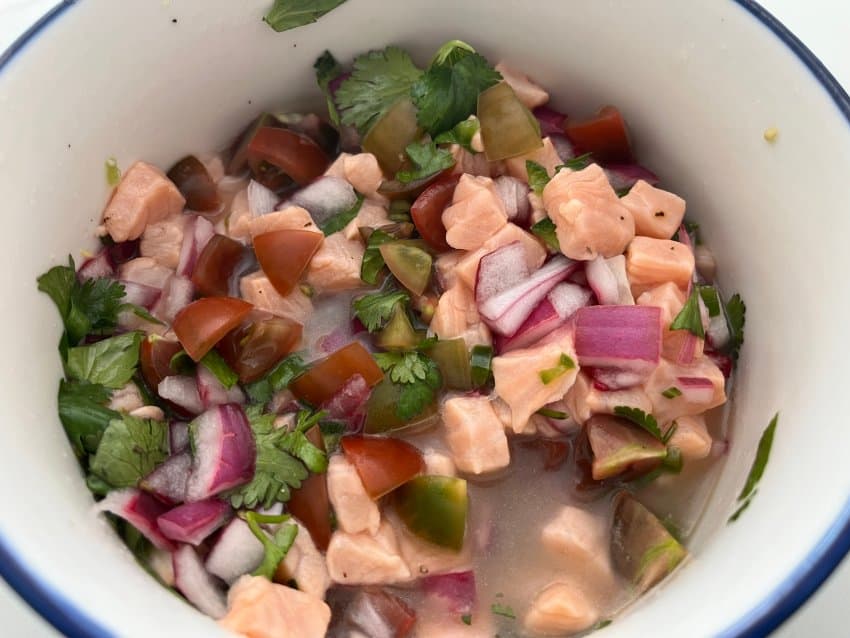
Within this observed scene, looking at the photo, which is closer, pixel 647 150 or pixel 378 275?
pixel 378 275

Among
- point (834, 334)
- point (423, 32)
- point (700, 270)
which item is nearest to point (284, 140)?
point (423, 32)

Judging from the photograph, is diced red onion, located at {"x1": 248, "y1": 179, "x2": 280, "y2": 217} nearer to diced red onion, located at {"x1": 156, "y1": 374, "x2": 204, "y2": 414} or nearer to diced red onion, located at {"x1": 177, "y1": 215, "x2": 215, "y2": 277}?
diced red onion, located at {"x1": 177, "y1": 215, "x2": 215, "y2": 277}

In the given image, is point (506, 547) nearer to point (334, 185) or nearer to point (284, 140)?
point (334, 185)

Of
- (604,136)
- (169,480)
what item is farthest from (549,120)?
(169,480)

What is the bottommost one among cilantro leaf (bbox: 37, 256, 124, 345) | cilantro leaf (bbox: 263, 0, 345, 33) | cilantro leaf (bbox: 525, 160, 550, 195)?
cilantro leaf (bbox: 37, 256, 124, 345)

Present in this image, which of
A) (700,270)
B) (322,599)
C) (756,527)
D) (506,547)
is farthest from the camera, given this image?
(700,270)

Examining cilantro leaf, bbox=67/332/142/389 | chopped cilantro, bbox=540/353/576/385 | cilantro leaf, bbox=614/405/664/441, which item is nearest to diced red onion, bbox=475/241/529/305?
chopped cilantro, bbox=540/353/576/385

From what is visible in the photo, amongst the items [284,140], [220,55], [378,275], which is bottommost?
[378,275]

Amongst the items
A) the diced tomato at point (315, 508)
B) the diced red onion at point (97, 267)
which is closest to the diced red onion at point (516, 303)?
the diced tomato at point (315, 508)
